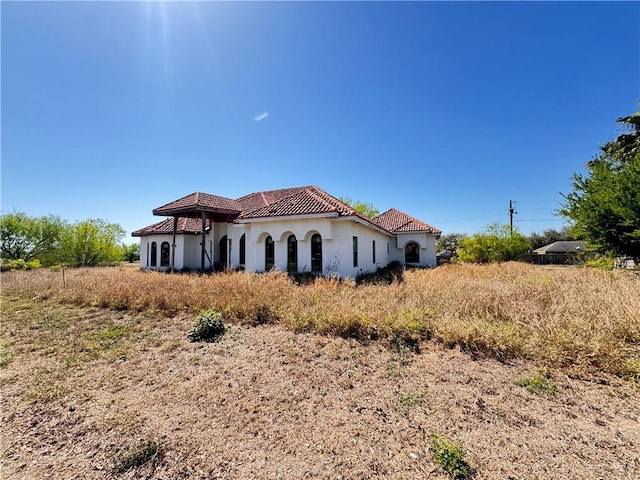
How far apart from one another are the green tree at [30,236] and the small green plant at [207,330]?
32.3 metres

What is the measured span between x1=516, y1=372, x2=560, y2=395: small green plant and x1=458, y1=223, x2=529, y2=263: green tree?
25.0m

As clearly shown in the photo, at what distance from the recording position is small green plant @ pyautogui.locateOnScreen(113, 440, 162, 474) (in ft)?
8.41

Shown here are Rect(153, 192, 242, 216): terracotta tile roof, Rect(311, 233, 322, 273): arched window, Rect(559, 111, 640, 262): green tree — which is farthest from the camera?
Rect(153, 192, 242, 216): terracotta tile roof

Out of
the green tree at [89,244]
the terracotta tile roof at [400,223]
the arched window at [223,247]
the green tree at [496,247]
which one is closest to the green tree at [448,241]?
the green tree at [496,247]

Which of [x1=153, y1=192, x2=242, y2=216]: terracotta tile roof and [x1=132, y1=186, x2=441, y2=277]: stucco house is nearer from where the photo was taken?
[x1=132, y1=186, x2=441, y2=277]: stucco house

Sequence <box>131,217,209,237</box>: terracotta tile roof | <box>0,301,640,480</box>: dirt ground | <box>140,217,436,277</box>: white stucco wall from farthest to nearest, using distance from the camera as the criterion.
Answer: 1. <box>131,217,209,237</box>: terracotta tile roof
2. <box>140,217,436,277</box>: white stucco wall
3. <box>0,301,640,480</box>: dirt ground

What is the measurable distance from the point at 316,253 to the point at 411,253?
42.3 ft

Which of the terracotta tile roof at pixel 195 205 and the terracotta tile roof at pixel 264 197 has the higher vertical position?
the terracotta tile roof at pixel 264 197

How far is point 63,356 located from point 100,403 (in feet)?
8.45

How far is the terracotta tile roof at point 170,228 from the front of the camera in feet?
65.7

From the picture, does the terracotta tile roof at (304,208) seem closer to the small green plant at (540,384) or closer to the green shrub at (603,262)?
the small green plant at (540,384)

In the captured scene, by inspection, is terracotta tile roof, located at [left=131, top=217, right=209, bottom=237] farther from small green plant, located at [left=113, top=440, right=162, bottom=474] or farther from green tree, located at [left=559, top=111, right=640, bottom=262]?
green tree, located at [left=559, top=111, right=640, bottom=262]

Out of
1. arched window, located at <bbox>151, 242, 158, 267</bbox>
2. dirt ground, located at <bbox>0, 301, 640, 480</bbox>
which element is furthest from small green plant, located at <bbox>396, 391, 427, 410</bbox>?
arched window, located at <bbox>151, 242, 158, 267</bbox>

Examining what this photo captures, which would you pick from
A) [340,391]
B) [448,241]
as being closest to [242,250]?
[340,391]
